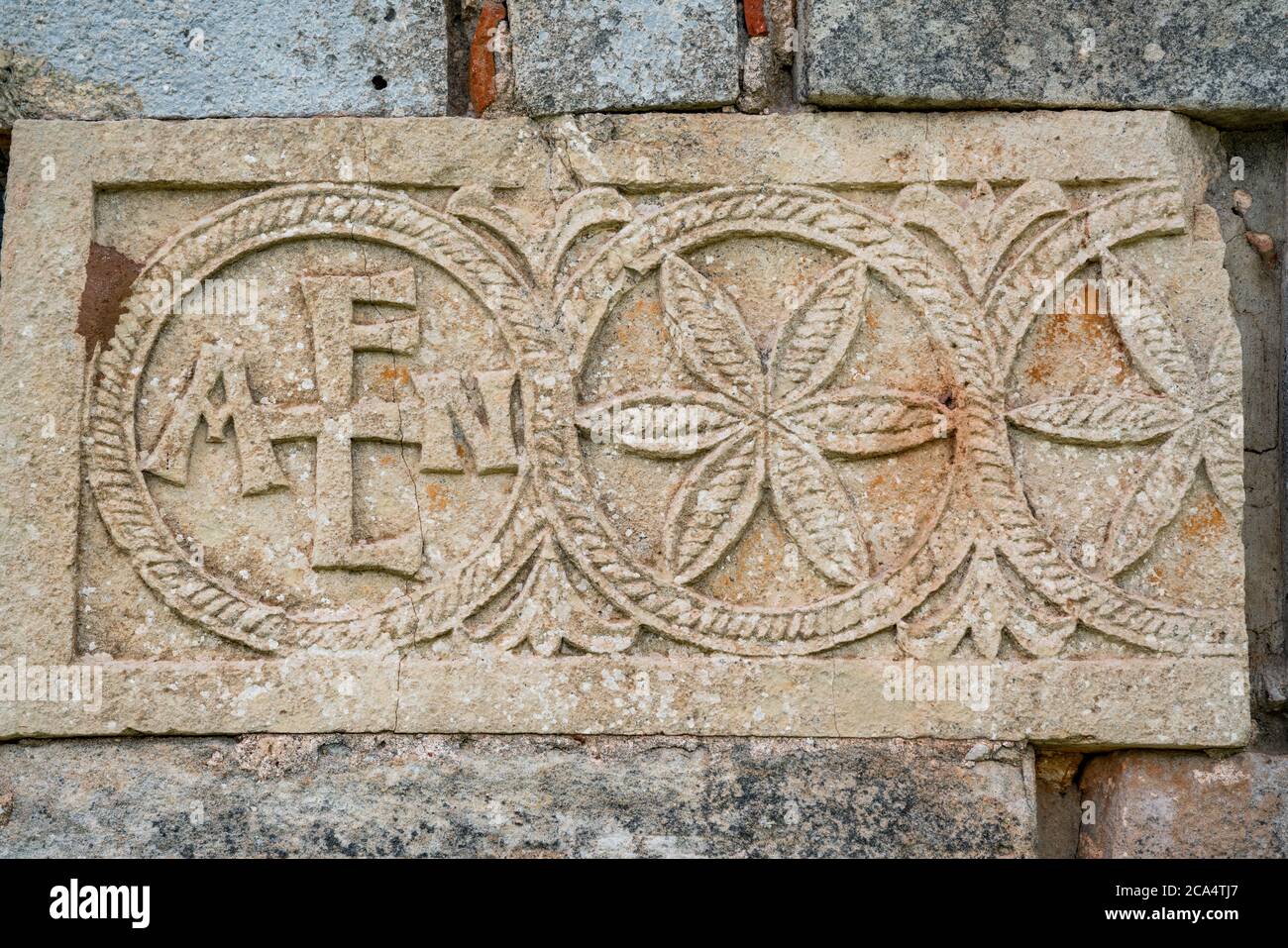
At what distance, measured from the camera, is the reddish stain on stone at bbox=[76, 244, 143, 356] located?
115 inches

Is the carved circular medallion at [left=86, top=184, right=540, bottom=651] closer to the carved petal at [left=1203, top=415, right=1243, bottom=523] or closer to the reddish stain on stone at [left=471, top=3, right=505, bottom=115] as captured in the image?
the reddish stain on stone at [left=471, top=3, right=505, bottom=115]

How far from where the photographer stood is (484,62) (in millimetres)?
3076

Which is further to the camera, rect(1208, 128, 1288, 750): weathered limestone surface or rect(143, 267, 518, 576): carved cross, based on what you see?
rect(1208, 128, 1288, 750): weathered limestone surface

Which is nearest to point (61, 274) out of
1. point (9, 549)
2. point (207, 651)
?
point (9, 549)

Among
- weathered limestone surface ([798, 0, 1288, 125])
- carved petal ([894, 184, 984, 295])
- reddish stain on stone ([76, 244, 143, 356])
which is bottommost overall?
reddish stain on stone ([76, 244, 143, 356])

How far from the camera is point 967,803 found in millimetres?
2818

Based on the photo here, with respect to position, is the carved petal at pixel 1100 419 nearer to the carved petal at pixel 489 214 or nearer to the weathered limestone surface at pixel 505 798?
the weathered limestone surface at pixel 505 798

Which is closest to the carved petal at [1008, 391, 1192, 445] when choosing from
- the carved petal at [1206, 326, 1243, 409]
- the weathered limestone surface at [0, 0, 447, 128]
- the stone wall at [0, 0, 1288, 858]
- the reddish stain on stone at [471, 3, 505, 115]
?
the carved petal at [1206, 326, 1243, 409]

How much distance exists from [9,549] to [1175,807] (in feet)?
8.64

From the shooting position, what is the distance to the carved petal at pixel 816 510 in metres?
2.90

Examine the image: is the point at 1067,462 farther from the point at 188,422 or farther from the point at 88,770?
the point at 88,770

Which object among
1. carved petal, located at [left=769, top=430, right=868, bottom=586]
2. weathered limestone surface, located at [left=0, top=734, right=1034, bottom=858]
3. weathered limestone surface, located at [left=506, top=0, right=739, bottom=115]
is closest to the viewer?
weathered limestone surface, located at [left=0, top=734, right=1034, bottom=858]

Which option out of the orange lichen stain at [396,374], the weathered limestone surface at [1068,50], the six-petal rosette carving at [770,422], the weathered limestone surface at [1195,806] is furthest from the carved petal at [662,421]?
the weathered limestone surface at [1195,806]

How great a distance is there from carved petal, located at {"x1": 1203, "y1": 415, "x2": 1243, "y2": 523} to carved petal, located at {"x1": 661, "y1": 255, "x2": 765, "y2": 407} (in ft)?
3.37
